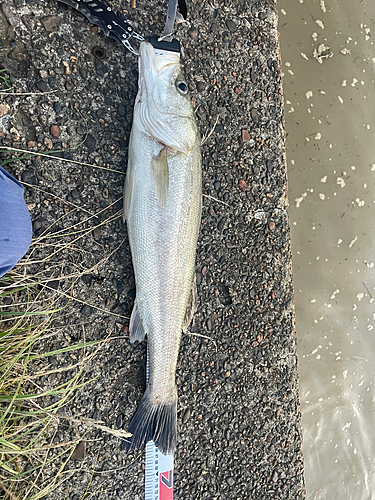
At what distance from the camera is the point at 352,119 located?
347cm

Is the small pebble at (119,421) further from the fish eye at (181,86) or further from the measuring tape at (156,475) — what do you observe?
the fish eye at (181,86)

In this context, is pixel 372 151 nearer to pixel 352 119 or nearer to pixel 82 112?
pixel 352 119

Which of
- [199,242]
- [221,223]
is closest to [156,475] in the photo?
[199,242]

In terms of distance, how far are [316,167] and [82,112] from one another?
2.31 m

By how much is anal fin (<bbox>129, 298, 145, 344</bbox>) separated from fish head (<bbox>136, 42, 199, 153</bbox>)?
36.2 inches

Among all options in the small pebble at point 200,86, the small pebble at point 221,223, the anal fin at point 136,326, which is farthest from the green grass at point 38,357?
the small pebble at point 200,86

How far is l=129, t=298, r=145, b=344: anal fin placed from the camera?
6.22 ft

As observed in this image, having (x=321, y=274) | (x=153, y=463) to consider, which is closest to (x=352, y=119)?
(x=321, y=274)

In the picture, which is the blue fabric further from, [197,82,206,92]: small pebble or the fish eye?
[197,82,206,92]: small pebble

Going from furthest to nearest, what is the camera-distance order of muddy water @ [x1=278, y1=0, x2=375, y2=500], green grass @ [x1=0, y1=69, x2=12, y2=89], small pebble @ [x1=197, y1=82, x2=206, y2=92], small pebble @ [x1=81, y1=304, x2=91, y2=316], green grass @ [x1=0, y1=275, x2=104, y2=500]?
muddy water @ [x1=278, y1=0, x2=375, y2=500], small pebble @ [x1=197, y1=82, x2=206, y2=92], small pebble @ [x1=81, y1=304, x2=91, y2=316], green grass @ [x1=0, y1=69, x2=12, y2=89], green grass @ [x1=0, y1=275, x2=104, y2=500]

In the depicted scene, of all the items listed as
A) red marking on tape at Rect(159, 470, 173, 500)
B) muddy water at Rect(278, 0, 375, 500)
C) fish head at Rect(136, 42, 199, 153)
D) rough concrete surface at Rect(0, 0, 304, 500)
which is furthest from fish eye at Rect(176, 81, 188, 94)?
red marking on tape at Rect(159, 470, 173, 500)

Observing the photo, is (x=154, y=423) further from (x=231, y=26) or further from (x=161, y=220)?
(x=231, y=26)

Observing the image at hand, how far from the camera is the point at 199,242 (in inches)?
87.5

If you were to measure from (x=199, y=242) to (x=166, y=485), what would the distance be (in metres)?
1.50
